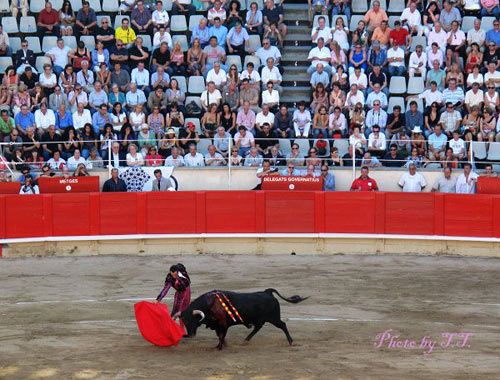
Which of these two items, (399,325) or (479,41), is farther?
(479,41)

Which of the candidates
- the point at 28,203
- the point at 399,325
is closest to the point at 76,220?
the point at 28,203

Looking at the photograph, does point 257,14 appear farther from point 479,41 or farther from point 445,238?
point 445,238

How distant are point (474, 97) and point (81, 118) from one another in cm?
764

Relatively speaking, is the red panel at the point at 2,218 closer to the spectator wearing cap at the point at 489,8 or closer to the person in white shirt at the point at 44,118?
the person in white shirt at the point at 44,118

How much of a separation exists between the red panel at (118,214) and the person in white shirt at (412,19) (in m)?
7.17

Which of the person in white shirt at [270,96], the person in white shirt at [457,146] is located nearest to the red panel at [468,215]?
the person in white shirt at [457,146]

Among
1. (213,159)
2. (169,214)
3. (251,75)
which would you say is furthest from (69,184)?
(251,75)

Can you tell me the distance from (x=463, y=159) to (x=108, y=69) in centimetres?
744

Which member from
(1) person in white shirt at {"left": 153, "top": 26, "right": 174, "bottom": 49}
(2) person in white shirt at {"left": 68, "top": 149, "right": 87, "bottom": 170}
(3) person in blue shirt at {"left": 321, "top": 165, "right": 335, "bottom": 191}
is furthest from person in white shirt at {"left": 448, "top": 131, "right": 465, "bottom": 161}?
(2) person in white shirt at {"left": 68, "top": 149, "right": 87, "bottom": 170}

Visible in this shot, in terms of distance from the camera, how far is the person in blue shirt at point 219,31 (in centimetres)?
2345

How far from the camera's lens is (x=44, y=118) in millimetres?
21703

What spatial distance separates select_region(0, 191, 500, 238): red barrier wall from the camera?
20281 mm

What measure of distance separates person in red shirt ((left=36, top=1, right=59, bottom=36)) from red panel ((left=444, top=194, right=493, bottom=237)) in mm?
9446

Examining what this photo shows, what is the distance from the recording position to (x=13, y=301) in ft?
52.6
